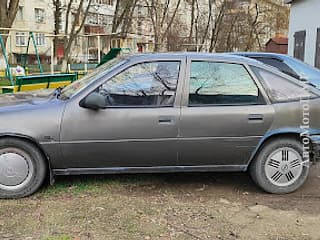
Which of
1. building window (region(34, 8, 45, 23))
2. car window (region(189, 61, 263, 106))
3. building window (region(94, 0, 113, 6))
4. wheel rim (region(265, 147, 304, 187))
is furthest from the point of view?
building window (region(34, 8, 45, 23))

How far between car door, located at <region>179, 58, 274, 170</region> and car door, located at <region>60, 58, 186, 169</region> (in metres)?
0.15

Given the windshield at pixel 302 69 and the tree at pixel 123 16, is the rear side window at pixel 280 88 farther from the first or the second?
the tree at pixel 123 16

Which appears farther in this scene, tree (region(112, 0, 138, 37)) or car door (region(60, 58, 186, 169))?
tree (region(112, 0, 138, 37))

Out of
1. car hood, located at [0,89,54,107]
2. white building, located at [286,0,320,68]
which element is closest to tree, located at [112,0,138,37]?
white building, located at [286,0,320,68]

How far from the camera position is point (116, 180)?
4.66 meters

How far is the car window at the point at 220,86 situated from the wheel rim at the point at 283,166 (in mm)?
661

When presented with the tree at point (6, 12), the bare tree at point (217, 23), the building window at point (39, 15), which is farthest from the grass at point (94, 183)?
the building window at point (39, 15)

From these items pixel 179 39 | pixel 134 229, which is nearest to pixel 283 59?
pixel 134 229

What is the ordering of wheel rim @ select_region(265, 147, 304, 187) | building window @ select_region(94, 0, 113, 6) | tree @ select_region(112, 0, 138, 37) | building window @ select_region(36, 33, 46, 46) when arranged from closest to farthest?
wheel rim @ select_region(265, 147, 304, 187)
tree @ select_region(112, 0, 138, 37)
building window @ select_region(36, 33, 46, 46)
building window @ select_region(94, 0, 113, 6)

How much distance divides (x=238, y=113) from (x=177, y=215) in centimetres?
129

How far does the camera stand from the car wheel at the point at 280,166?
433 centimetres

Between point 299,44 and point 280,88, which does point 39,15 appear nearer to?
point 299,44

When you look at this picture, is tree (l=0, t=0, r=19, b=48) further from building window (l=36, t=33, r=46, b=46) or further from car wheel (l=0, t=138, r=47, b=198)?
car wheel (l=0, t=138, r=47, b=198)

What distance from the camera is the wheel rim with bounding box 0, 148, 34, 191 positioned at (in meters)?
4.03
